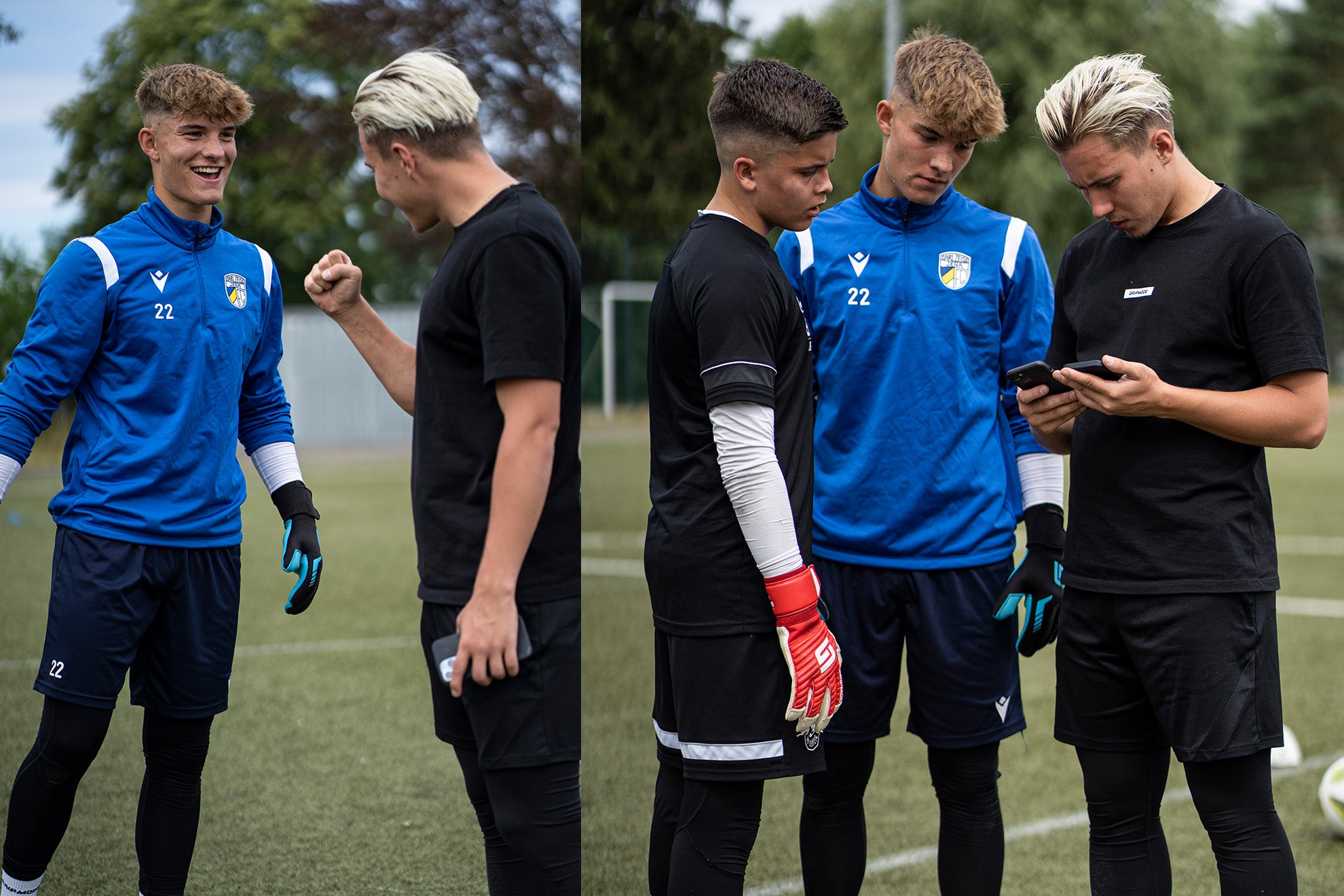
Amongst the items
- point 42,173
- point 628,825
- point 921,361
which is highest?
point 42,173

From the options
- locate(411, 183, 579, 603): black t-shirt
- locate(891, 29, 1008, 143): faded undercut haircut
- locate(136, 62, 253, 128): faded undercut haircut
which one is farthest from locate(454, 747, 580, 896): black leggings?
locate(891, 29, 1008, 143): faded undercut haircut

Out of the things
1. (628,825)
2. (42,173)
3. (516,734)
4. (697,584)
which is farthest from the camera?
(628,825)

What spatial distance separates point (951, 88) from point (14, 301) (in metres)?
2.13

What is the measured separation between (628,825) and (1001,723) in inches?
62.7

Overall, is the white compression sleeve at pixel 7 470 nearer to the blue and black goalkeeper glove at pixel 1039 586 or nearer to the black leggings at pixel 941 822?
the black leggings at pixel 941 822

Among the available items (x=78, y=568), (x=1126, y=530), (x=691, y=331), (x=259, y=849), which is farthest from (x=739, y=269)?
(x=259, y=849)

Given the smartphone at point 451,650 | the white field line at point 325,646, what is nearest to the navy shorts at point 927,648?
the smartphone at point 451,650

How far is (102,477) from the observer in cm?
274

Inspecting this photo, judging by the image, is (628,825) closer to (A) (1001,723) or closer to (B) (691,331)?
(A) (1001,723)

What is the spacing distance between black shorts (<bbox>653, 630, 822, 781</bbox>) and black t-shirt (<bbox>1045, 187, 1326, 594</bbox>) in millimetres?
670

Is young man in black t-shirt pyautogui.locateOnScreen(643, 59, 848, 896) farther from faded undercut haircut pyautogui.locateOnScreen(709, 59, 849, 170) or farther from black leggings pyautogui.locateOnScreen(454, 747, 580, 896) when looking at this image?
black leggings pyautogui.locateOnScreen(454, 747, 580, 896)

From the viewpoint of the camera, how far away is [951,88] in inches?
111

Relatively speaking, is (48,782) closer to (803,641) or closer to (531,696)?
(531,696)

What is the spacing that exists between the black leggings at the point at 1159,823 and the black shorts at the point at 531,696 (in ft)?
3.44
